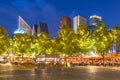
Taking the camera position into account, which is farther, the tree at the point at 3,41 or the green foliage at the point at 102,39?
the tree at the point at 3,41

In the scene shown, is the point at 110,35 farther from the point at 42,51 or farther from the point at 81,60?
the point at 42,51

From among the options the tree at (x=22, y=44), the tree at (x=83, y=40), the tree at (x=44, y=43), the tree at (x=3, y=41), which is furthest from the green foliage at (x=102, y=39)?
the tree at (x=22, y=44)

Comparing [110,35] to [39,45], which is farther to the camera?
[39,45]

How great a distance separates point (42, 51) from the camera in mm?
152000

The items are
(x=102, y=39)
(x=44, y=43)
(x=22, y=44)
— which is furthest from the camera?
(x=44, y=43)

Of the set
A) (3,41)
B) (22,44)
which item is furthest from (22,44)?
(3,41)

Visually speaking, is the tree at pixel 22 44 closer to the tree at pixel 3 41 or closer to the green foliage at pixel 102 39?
the tree at pixel 3 41

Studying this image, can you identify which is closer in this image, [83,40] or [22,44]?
[83,40]

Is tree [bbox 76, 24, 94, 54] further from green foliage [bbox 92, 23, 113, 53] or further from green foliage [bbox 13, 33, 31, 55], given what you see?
green foliage [bbox 13, 33, 31, 55]

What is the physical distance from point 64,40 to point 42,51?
3318 cm

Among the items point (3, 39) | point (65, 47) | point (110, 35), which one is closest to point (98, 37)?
point (110, 35)

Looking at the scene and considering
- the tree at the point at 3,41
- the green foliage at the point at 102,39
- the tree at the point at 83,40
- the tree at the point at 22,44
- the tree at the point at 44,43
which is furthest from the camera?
the tree at the point at 22,44

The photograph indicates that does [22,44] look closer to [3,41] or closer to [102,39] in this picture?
[3,41]

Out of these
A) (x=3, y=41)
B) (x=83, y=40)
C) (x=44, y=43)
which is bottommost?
(x=83, y=40)
